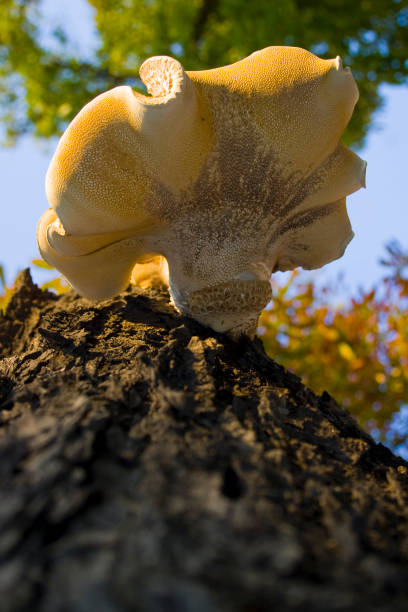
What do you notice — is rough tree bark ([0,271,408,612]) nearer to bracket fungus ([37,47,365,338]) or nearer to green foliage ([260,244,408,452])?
bracket fungus ([37,47,365,338])

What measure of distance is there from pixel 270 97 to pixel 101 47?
13.9 ft

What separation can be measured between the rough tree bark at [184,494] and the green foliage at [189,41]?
3474 mm

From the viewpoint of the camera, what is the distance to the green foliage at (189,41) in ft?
12.0

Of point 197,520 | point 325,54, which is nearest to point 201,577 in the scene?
point 197,520

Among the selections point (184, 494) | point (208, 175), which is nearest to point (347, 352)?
point (208, 175)

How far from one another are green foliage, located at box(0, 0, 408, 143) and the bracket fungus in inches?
113

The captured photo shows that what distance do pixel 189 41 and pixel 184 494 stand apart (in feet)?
14.1

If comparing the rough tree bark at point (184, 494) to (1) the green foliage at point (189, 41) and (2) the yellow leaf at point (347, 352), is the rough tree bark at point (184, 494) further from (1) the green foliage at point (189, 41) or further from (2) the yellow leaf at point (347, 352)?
(1) the green foliage at point (189, 41)

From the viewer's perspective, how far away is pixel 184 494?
21.5 inches

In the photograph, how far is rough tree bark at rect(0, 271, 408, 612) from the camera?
0.44m

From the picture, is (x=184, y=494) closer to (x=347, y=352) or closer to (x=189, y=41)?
(x=347, y=352)

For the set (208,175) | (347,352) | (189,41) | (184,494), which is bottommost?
(184,494)

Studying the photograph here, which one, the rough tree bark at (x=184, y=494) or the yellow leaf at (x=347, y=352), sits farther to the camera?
the yellow leaf at (x=347, y=352)

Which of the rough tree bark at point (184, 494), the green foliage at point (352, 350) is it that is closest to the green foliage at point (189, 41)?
the green foliage at point (352, 350)
